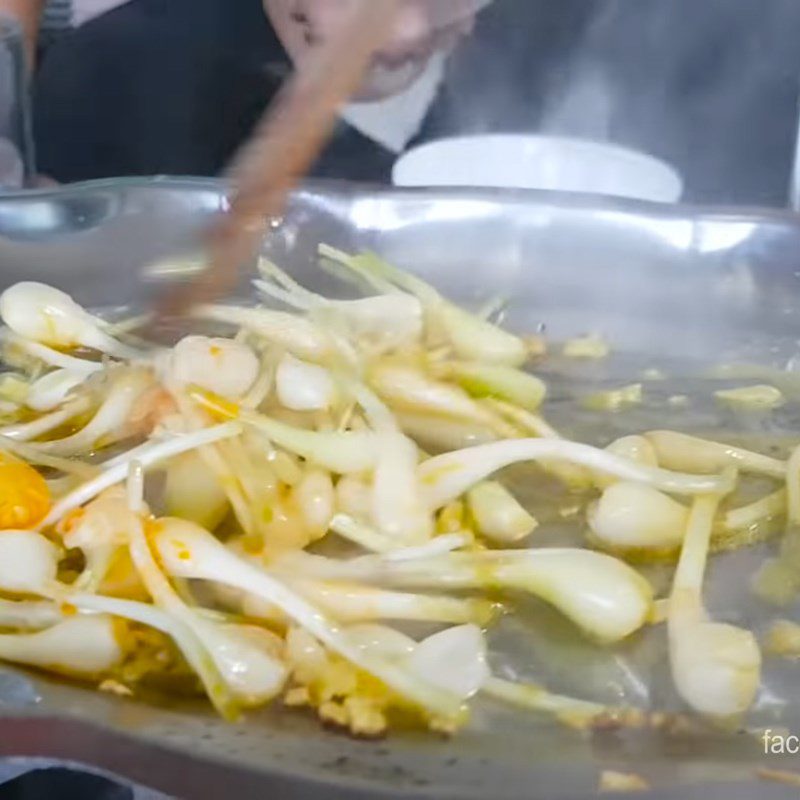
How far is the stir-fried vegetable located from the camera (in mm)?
501

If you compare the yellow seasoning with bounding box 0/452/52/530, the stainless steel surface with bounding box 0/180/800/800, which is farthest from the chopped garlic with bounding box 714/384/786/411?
the yellow seasoning with bounding box 0/452/52/530

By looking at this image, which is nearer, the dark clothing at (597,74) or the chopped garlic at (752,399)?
the chopped garlic at (752,399)

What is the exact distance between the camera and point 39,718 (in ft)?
1.35

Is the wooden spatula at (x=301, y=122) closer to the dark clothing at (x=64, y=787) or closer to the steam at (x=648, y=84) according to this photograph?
the dark clothing at (x=64, y=787)

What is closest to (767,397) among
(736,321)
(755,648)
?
(736,321)

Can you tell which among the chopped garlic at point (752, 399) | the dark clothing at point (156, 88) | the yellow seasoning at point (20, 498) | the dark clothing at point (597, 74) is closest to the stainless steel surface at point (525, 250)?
the chopped garlic at point (752, 399)

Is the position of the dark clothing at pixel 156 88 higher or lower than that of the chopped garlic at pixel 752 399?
lower

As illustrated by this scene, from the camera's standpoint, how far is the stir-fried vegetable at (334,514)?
0.50 meters

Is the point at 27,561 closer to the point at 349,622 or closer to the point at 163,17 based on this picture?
the point at 349,622

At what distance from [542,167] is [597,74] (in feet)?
1.12

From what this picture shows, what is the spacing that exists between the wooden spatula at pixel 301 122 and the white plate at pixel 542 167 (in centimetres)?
50

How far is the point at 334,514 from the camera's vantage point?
23.1 inches

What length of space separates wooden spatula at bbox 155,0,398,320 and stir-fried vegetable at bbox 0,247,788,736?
167 millimetres

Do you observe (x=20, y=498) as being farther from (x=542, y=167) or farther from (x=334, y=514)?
(x=542, y=167)
